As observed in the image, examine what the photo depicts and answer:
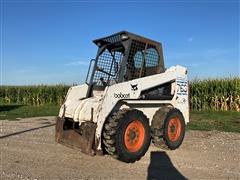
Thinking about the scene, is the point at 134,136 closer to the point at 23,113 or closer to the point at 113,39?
the point at 113,39

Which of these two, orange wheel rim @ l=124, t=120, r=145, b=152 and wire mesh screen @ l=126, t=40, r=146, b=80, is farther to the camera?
wire mesh screen @ l=126, t=40, r=146, b=80

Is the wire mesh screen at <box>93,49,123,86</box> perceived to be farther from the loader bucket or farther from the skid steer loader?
the loader bucket

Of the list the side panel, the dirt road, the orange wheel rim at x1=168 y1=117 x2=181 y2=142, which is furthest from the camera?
the orange wheel rim at x1=168 y1=117 x2=181 y2=142

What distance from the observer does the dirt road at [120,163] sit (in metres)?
5.11

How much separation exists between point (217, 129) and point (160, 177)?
6.10 meters

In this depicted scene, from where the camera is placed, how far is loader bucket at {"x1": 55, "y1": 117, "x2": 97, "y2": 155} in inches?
222

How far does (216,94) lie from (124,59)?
12573 mm

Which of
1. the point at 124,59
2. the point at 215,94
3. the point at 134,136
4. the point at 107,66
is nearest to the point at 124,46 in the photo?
the point at 124,59

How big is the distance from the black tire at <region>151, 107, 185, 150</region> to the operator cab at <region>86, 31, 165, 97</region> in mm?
1039

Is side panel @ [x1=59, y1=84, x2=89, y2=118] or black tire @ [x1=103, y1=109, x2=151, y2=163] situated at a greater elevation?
side panel @ [x1=59, y1=84, x2=89, y2=118]

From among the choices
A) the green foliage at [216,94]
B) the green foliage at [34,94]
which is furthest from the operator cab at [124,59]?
the green foliage at [34,94]

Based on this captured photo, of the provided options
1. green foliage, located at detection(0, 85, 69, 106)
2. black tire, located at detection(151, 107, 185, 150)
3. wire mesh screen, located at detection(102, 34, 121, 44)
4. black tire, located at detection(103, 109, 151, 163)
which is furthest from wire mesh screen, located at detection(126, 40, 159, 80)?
green foliage, located at detection(0, 85, 69, 106)

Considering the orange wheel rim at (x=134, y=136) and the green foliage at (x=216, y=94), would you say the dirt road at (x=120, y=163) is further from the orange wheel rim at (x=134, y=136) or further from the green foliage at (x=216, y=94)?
the green foliage at (x=216, y=94)

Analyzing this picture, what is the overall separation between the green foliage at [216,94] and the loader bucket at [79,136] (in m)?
13.0
